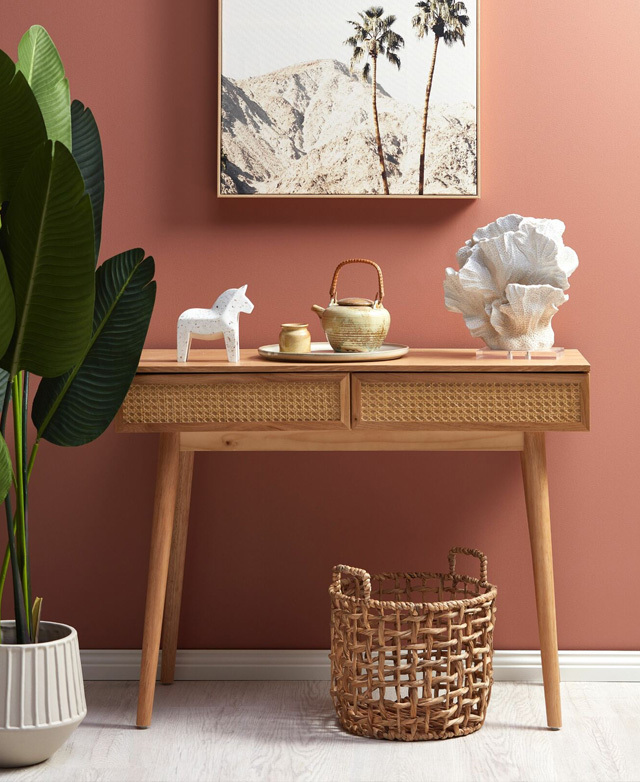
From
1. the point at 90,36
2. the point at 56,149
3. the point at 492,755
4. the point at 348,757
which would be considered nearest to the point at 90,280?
the point at 56,149

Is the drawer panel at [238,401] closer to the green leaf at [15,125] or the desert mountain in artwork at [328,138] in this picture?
A: the green leaf at [15,125]

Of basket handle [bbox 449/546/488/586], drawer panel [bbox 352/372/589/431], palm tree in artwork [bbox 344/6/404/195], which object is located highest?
palm tree in artwork [bbox 344/6/404/195]

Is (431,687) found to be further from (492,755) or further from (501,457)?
(501,457)

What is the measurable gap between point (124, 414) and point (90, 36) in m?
1.03

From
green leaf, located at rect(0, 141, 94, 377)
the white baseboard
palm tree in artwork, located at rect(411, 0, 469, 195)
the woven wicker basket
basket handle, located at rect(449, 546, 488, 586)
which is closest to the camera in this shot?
green leaf, located at rect(0, 141, 94, 377)

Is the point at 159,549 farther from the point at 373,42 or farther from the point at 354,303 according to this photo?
the point at 373,42

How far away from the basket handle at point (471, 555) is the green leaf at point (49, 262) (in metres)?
1.02

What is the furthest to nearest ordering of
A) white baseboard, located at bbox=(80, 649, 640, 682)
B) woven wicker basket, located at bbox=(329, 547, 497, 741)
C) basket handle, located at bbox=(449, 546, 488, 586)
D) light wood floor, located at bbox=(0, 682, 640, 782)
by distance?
white baseboard, located at bbox=(80, 649, 640, 682) → basket handle, located at bbox=(449, 546, 488, 586) → woven wicker basket, located at bbox=(329, 547, 497, 741) → light wood floor, located at bbox=(0, 682, 640, 782)

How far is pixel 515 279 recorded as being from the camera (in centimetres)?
219

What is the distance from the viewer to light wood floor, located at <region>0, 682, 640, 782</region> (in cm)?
197

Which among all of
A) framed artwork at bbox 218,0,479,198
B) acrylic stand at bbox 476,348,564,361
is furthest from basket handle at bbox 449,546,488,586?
framed artwork at bbox 218,0,479,198

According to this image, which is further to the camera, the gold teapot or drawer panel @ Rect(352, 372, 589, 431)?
the gold teapot

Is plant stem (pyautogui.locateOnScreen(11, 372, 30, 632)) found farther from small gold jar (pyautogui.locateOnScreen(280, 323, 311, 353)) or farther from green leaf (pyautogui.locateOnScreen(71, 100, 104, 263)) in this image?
small gold jar (pyautogui.locateOnScreen(280, 323, 311, 353))

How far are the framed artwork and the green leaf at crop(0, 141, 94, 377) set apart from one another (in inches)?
27.4
